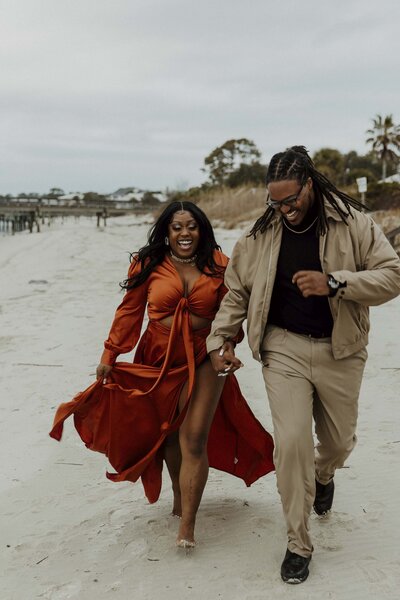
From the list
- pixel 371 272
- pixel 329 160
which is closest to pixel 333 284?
pixel 371 272

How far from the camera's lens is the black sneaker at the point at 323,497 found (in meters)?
4.18

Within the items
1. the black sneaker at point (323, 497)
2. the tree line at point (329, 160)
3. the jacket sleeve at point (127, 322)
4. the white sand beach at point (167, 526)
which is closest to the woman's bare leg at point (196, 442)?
the white sand beach at point (167, 526)

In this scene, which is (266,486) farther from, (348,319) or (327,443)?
(348,319)

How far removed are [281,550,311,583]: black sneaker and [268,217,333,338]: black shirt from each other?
111 centimetres

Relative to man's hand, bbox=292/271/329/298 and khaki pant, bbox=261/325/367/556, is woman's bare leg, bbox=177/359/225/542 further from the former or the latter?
man's hand, bbox=292/271/329/298

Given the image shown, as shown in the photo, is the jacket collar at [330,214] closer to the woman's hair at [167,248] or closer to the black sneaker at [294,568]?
the woman's hair at [167,248]

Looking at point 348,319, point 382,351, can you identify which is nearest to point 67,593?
point 348,319

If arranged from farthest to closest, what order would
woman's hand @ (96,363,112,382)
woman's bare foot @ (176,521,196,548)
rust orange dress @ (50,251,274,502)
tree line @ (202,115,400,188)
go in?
tree line @ (202,115,400,188) → woman's hand @ (96,363,112,382) → rust orange dress @ (50,251,274,502) → woman's bare foot @ (176,521,196,548)

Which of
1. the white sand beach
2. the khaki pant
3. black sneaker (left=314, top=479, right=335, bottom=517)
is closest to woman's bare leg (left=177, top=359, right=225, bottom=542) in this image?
the white sand beach

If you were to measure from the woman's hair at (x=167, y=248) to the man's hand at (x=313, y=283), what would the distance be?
31.7 inches

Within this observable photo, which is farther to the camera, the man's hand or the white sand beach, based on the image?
the white sand beach

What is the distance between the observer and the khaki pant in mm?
3482

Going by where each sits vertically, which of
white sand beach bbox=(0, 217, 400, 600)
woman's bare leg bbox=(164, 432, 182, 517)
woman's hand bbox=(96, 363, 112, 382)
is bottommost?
white sand beach bbox=(0, 217, 400, 600)

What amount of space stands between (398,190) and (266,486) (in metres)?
22.3
